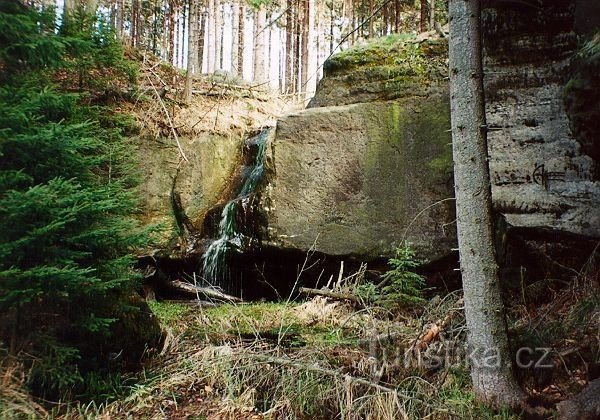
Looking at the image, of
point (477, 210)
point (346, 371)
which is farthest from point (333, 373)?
point (477, 210)

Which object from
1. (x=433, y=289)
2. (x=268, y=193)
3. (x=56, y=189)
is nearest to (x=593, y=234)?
(x=433, y=289)

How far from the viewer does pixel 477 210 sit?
3.25 meters

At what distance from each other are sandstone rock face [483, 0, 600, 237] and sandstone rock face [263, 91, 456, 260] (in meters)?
0.87

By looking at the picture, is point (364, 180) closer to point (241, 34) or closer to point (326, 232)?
point (326, 232)

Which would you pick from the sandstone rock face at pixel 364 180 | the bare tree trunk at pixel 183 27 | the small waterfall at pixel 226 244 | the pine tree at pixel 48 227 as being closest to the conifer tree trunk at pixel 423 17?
the sandstone rock face at pixel 364 180

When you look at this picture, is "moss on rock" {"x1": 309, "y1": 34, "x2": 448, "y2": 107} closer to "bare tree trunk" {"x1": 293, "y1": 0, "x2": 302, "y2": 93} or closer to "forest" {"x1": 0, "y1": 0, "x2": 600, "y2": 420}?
"forest" {"x1": 0, "y1": 0, "x2": 600, "y2": 420}

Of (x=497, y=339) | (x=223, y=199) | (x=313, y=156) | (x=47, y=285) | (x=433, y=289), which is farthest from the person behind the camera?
(x=223, y=199)

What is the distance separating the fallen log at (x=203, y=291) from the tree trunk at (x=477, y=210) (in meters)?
3.83

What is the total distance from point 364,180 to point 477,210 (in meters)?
2.91

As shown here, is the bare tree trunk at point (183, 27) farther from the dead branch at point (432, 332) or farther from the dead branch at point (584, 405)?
the dead branch at point (584, 405)

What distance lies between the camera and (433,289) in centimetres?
580

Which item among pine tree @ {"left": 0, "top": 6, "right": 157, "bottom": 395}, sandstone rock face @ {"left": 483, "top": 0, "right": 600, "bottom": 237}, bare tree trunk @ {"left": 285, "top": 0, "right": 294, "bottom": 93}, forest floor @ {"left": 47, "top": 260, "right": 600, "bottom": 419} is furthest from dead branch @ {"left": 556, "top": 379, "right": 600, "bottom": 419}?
bare tree trunk @ {"left": 285, "top": 0, "right": 294, "bottom": 93}

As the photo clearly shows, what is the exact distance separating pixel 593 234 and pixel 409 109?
2.80 meters

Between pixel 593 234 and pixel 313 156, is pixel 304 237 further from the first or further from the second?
pixel 593 234
